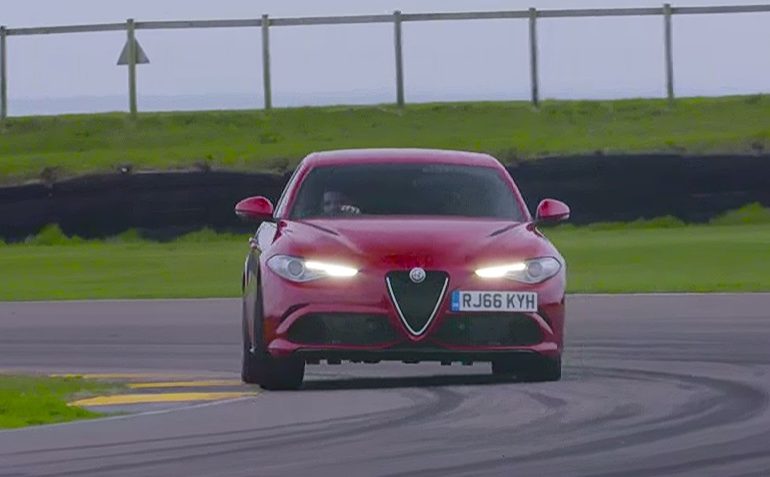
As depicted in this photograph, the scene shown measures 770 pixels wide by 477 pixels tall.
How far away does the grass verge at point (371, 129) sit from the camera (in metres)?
34.1

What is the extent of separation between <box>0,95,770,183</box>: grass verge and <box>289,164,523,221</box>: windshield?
19278 mm

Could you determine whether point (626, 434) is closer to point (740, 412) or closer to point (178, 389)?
point (740, 412)

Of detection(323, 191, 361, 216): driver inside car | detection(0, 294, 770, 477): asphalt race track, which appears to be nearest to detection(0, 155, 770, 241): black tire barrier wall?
detection(0, 294, 770, 477): asphalt race track

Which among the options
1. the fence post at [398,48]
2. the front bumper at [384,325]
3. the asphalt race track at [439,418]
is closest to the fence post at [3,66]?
the fence post at [398,48]

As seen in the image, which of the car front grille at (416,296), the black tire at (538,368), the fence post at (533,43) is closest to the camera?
the car front grille at (416,296)

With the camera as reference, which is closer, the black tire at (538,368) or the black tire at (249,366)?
the black tire at (538,368)

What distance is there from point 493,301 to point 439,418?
1407 mm

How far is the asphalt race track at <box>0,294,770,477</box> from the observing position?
8781mm

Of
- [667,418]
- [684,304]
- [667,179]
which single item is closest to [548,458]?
[667,418]

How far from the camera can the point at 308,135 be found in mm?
37531

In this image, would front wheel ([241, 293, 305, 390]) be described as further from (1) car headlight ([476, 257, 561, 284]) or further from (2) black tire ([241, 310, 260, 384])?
(1) car headlight ([476, 257, 561, 284])

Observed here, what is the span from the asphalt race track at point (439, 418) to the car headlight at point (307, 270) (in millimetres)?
631

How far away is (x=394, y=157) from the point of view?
13.1 m

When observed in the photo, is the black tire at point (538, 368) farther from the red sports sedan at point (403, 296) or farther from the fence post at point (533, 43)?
the fence post at point (533, 43)
